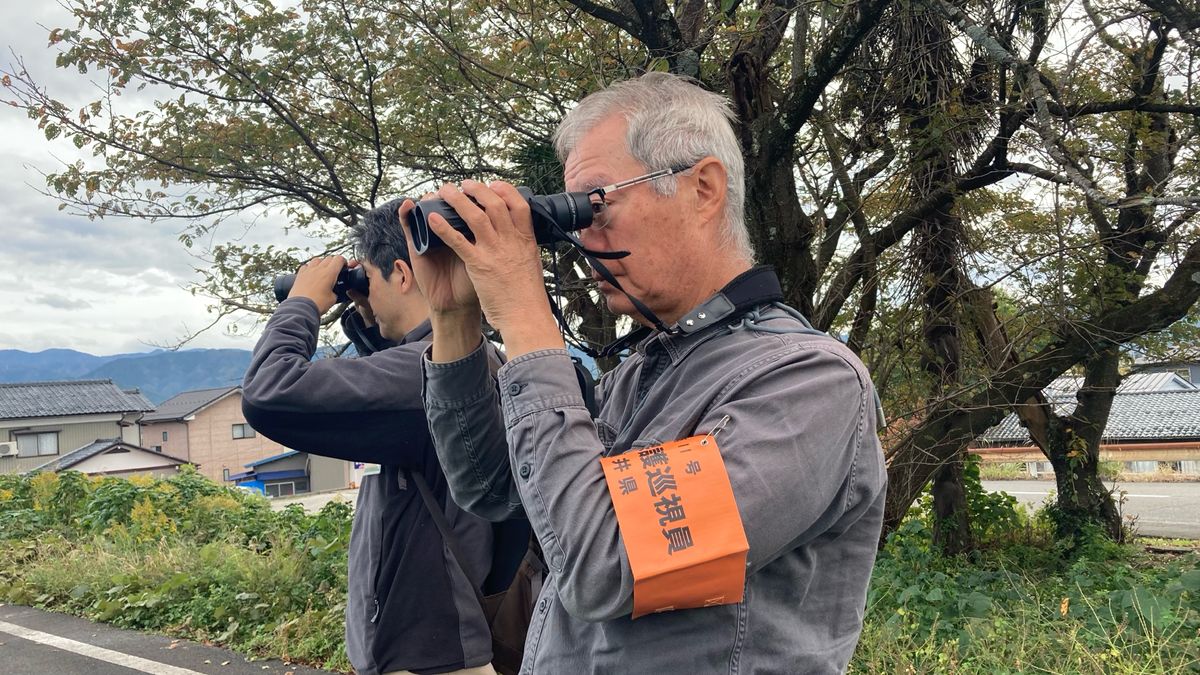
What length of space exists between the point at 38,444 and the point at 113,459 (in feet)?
14.8

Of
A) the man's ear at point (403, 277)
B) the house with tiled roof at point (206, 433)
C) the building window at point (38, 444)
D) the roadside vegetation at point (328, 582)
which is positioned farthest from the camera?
the house with tiled roof at point (206, 433)

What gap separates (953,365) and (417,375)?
4801 mm

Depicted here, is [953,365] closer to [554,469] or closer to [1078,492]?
[1078,492]

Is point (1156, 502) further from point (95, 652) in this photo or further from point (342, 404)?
point (342, 404)

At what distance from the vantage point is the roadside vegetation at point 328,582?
360 cm

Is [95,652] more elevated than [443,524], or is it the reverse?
[443,524]

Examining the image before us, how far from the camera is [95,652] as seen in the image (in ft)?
17.0

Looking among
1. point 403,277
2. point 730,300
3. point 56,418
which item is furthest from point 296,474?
point 730,300

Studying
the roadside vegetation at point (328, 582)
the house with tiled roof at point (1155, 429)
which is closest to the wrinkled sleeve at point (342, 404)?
the roadside vegetation at point (328, 582)

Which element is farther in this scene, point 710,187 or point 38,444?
point 38,444

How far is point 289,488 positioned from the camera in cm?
4525

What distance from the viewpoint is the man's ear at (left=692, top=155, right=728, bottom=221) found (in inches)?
48.7

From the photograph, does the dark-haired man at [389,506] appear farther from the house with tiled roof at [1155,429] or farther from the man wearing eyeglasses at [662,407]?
the house with tiled roof at [1155,429]

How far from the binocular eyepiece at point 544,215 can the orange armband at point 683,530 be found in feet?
1.25
